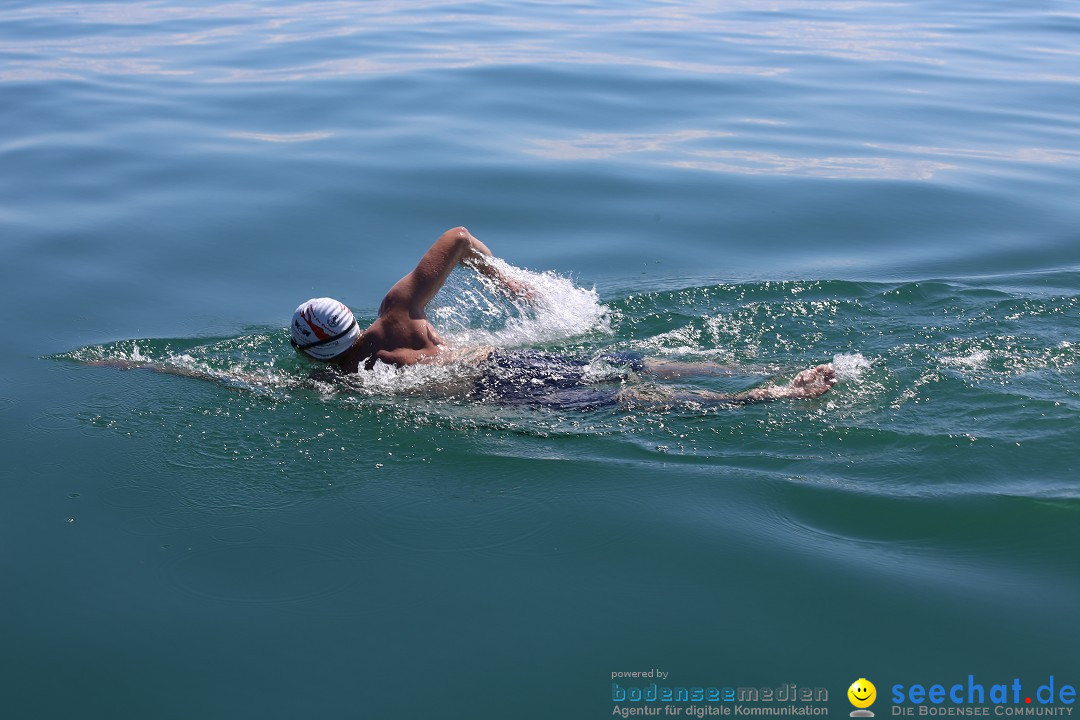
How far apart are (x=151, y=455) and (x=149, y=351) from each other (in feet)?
6.57

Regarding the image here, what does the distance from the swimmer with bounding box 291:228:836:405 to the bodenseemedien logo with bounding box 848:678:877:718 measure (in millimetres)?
2755

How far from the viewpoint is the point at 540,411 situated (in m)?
6.91

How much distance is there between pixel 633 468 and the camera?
237 inches

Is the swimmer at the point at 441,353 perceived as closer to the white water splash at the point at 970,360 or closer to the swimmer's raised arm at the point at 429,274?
the swimmer's raised arm at the point at 429,274

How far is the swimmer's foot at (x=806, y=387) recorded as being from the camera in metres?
6.75

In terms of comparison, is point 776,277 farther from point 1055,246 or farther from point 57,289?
point 57,289

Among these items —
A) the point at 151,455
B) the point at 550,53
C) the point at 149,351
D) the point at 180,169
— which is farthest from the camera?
the point at 550,53

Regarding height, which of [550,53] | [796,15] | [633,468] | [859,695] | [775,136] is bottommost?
[859,695]

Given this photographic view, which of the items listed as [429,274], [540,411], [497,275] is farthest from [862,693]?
[497,275]

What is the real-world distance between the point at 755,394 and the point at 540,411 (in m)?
1.42

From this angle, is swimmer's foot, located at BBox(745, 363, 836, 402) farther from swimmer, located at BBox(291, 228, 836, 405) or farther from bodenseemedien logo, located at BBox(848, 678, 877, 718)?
bodenseemedien logo, located at BBox(848, 678, 877, 718)

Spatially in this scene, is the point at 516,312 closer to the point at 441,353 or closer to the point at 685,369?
the point at 441,353

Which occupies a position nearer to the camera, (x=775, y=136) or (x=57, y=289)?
(x=57, y=289)

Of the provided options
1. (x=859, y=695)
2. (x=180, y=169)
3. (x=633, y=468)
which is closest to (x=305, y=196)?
(x=180, y=169)
